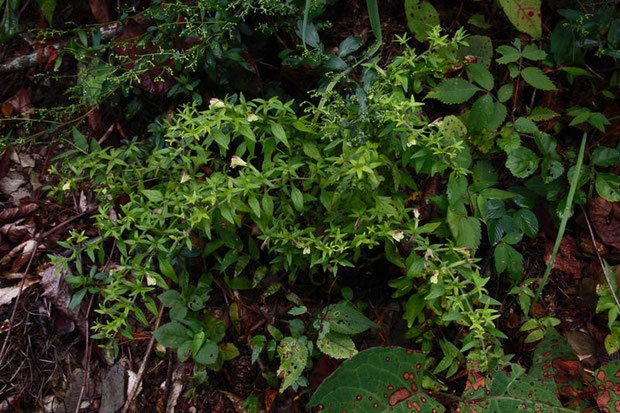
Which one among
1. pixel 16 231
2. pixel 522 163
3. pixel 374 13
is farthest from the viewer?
pixel 16 231

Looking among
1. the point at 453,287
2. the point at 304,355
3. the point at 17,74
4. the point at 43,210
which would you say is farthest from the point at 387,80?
the point at 17,74

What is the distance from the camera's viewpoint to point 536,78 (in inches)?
99.1

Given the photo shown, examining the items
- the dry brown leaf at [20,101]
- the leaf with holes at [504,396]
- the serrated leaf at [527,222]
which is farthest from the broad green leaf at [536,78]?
the dry brown leaf at [20,101]

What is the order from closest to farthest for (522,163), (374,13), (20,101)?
(374,13), (522,163), (20,101)

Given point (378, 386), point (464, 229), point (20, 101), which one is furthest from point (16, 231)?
point (464, 229)

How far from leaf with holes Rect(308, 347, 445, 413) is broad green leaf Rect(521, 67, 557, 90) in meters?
1.41

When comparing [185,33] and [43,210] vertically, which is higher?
[185,33]

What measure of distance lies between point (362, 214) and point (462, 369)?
98 centimetres

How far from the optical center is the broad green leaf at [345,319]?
2373 mm

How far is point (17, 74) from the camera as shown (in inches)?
125

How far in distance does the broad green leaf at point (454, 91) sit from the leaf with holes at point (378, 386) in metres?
1.21

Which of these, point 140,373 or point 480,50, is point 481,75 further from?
point 140,373

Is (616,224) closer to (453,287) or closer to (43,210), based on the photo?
(453,287)

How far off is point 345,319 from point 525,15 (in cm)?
175
